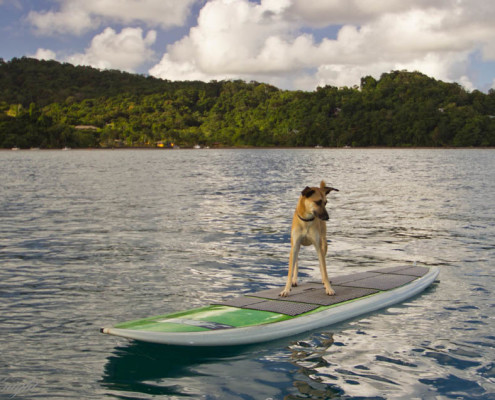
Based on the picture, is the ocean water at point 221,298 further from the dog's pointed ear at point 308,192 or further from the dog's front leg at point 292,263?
the dog's pointed ear at point 308,192

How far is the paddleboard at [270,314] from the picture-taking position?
8.98m

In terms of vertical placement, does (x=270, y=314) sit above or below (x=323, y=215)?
below

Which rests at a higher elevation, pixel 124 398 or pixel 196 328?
pixel 196 328

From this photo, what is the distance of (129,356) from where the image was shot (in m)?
9.43

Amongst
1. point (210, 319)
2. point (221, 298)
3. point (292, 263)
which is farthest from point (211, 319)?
point (221, 298)

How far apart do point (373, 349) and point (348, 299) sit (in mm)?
1615

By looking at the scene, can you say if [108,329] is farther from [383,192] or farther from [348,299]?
[383,192]

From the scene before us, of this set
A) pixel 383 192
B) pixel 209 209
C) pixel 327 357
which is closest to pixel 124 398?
pixel 327 357

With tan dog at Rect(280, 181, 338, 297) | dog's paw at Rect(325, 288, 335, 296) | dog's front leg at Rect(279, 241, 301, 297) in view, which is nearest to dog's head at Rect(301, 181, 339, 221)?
tan dog at Rect(280, 181, 338, 297)

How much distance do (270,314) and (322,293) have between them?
187 centimetres

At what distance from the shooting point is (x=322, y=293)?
1165 cm

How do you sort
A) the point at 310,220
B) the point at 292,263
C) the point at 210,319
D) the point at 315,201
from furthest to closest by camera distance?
the point at 292,263 → the point at 310,220 → the point at 315,201 → the point at 210,319

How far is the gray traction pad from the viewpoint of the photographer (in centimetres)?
1067

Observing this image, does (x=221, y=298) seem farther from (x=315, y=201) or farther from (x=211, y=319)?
(x=315, y=201)
